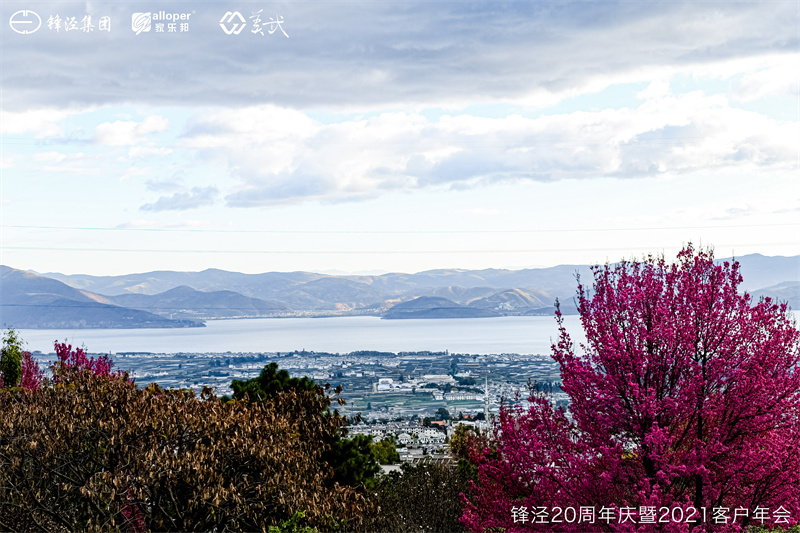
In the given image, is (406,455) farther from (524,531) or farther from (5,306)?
(5,306)

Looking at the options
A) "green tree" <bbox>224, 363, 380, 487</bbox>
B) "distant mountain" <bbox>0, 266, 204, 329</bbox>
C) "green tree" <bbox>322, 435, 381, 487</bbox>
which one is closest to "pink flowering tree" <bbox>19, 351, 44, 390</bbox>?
"green tree" <bbox>224, 363, 380, 487</bbox>

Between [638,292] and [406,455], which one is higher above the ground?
[638,292]

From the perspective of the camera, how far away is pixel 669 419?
9656 mm

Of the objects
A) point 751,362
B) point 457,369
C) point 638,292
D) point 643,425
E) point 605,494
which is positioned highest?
point 638,292

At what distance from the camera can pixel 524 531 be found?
33.3 feet

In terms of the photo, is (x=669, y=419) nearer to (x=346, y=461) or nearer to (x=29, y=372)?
(x=346, y=461)

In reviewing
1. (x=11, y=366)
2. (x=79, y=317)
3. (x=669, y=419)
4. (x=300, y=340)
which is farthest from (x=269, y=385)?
(x=79, y=317)

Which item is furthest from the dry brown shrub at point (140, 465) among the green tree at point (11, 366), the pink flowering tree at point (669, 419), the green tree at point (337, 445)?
the green tree at point (11, 366)

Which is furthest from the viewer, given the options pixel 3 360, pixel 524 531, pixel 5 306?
pixel 5 306

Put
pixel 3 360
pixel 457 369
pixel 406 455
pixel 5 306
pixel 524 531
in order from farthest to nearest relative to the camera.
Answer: pixel 5 306 → pixel 457 369 → pixel 406 455 → pixel 3 360 → pixel 524 531

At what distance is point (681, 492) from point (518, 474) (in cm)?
209

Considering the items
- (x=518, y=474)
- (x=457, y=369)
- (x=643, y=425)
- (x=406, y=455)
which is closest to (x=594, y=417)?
(x=643, y=425)

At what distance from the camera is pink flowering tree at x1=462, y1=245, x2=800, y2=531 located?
31.3 feet

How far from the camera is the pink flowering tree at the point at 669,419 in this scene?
955 centimetres
